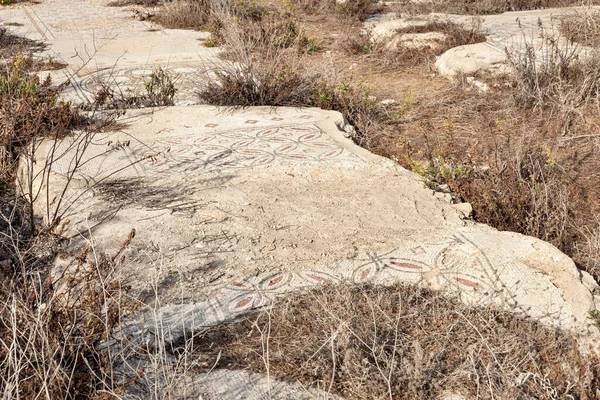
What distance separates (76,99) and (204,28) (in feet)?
11.9

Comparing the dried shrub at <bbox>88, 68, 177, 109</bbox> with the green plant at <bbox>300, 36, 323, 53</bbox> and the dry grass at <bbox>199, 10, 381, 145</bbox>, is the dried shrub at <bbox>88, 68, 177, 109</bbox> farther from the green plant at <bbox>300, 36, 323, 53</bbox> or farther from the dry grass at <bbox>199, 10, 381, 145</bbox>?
the green plant at <bbox>300, 36, 323, 53</bbox>

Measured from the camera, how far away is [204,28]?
888cm

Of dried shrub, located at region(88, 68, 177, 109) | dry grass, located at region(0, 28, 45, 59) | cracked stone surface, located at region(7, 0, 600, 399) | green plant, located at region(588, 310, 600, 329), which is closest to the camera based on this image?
green plant, located at region(588, 310, 600, 329)

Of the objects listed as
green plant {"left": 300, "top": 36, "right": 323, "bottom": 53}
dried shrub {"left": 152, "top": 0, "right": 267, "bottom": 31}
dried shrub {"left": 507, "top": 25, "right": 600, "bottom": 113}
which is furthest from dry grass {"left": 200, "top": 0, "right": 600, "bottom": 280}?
dried shrub {"left": 152, "top": 0, "right": 267, "bottom": 31}

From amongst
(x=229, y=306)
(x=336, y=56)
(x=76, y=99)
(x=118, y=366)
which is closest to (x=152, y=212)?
(x=229, y=306)

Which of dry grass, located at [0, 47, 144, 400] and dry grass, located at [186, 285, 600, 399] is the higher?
dry grass, located at [0, 47, 144, 400]

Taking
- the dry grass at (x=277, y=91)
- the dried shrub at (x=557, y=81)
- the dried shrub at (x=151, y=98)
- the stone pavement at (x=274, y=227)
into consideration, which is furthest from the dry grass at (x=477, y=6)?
the stone pavement at (x=274, y=227)

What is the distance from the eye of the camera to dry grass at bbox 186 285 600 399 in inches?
83.0

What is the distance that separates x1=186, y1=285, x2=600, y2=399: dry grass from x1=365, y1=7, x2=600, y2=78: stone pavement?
10.9ft

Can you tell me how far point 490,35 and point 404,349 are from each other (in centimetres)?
581


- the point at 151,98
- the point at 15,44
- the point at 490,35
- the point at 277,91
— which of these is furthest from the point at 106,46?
the point at 490,35

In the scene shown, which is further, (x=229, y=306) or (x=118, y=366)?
(x=229, y=306)

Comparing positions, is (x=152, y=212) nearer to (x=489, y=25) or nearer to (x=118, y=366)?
(x=118, y=366)

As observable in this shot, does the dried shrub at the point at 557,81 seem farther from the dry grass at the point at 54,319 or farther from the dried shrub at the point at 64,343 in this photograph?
the dried shrub at the point at 64,343
